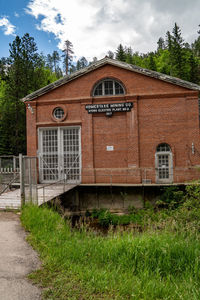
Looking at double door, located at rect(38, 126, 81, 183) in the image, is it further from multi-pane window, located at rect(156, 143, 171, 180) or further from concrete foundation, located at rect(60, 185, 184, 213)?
multi-pane window, located at rect(156, 143, 171, 180)

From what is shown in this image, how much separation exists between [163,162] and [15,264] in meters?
11.1

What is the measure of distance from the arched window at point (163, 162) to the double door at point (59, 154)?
489 cm

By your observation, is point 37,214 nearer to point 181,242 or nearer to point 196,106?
point 181,242

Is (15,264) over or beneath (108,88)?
beneath

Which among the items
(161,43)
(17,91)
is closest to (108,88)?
(17,91)

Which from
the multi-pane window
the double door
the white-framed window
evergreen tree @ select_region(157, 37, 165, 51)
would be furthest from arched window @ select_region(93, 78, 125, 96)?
evergreen tree @ select_region(157, 37, 165, 51)

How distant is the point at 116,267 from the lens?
384cm

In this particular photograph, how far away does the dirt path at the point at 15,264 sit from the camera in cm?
299

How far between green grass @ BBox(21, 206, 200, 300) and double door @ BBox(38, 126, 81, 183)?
29.2 feet

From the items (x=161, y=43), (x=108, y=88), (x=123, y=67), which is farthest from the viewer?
(x=161, y=43)

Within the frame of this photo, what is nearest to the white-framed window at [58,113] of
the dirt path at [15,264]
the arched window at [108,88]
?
the arched window at [108,88]

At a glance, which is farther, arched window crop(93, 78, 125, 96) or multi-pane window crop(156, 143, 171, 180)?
arched window crop(93, 78, 125, 96)

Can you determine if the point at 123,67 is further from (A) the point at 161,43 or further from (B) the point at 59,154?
(A) the point at 161,43

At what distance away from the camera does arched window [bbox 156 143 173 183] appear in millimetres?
13383
